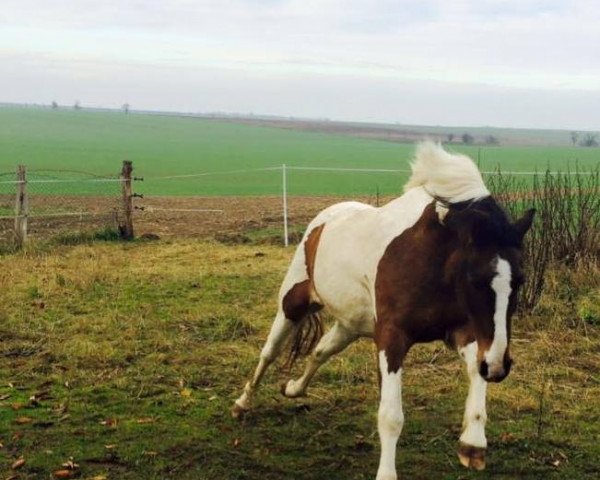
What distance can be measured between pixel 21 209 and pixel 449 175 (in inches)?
449

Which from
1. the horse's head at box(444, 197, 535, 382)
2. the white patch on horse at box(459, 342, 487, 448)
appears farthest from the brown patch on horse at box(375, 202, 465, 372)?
the white patch on horse at box(459, 342, 487, 448)

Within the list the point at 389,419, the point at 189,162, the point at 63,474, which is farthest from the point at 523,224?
the point at 189,162

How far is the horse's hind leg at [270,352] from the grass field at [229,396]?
0.12 meters

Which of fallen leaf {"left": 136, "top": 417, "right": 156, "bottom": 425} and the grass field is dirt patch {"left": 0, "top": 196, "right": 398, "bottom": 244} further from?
fallen leaf {"left": 136, "top": 417, "right": 156, "bottom": 425}

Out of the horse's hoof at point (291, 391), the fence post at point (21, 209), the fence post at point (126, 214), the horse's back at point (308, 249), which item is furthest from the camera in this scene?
the fence post at point (126, 214)

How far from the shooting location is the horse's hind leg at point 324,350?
516cm

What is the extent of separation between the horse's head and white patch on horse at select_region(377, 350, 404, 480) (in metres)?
0.47

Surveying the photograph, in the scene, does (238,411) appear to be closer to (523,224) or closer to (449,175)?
(449,175)

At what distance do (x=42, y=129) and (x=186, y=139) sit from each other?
60.5ft

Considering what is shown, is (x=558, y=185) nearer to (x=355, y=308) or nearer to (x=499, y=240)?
(x=355, y=308)

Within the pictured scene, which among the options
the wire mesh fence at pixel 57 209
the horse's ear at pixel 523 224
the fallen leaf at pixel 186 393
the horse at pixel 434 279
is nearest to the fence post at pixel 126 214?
the wire mesh fence at pixel 57 209

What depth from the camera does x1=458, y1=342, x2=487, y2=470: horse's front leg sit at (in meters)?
3.77

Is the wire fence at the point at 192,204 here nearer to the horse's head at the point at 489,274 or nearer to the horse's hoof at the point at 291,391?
the horse's hoof at the point at 291,391

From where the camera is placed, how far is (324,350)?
521 cm
